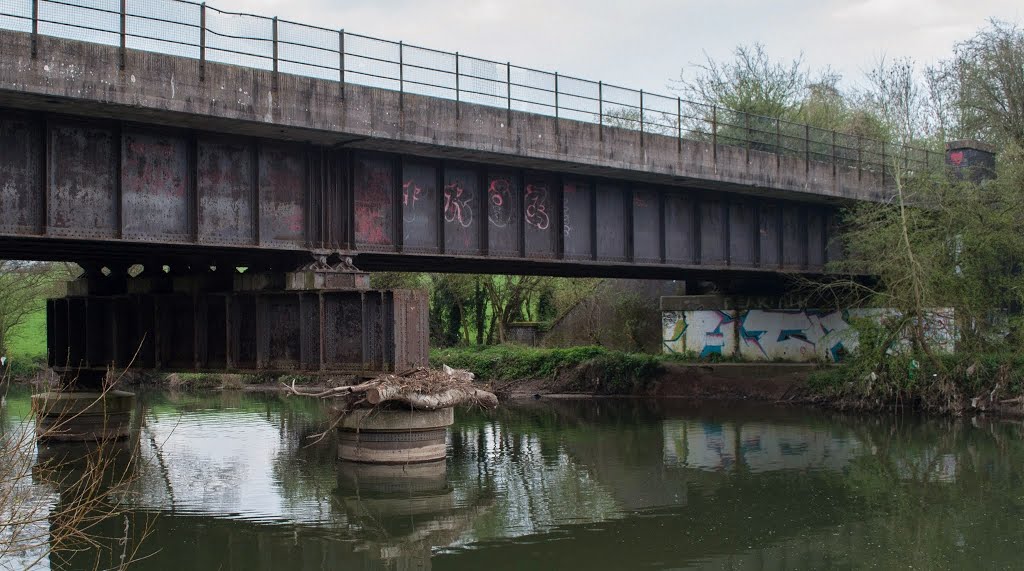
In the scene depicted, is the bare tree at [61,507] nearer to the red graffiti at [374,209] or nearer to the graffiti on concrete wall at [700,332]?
the red graffiti at [374,209]

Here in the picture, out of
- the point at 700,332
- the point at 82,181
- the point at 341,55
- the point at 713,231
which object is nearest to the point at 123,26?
the point at 82,181

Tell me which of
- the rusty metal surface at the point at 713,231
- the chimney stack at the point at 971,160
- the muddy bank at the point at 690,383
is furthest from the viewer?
the muddy bank at the point at 690,383

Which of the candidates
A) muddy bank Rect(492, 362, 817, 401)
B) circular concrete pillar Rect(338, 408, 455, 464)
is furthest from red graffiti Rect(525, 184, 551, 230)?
muddy bank Rect(492, 362, 817, 401)

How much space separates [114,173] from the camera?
1816cm

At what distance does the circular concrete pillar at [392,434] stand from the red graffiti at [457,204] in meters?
4.39

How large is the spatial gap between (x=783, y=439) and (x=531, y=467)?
8319 millimetres

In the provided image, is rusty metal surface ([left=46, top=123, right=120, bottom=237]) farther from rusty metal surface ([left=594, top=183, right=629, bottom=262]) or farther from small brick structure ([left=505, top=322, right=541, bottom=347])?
small brick structure ([left=505, top=322, right=541, bottom=347])

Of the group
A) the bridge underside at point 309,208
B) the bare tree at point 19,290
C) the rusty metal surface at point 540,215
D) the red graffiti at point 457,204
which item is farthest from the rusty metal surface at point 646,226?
the bare tree at point 19,290

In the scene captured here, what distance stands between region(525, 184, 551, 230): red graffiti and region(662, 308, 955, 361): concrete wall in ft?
53.0

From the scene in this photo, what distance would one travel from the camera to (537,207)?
25.0 m

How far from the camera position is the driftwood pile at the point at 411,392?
67.4 ft

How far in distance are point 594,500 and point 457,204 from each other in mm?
7804

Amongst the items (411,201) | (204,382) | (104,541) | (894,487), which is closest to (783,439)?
(894,487)

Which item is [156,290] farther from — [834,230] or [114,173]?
[834,230]
